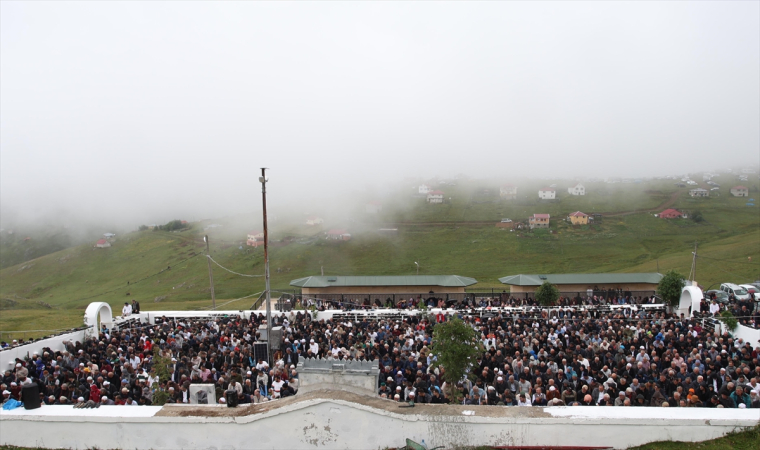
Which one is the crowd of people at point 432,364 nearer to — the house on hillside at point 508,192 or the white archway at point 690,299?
the white archway at point 690,299

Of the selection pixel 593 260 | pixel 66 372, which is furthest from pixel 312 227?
pixel 66 372

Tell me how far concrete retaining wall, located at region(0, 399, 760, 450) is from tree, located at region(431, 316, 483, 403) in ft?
7.58

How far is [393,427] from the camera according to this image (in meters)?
8.41

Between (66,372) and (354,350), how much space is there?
313 inches

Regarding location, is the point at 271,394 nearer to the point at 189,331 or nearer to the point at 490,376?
the point at 490,376

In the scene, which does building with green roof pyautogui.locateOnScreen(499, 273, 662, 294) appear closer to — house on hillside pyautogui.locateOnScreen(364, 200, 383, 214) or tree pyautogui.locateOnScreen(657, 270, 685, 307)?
tree pyautogui.locateOnScreen(657, 270, 685, 307)

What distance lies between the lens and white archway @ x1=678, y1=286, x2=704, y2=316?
21.4 m

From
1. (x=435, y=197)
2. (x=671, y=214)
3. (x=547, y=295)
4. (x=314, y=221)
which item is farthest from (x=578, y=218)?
(x=547, y=295)

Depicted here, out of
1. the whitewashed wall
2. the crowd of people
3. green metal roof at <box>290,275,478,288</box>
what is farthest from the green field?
the crowd of people

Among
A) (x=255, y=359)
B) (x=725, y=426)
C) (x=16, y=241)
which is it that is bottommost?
(x=16, y=241)

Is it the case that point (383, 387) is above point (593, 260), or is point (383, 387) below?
above

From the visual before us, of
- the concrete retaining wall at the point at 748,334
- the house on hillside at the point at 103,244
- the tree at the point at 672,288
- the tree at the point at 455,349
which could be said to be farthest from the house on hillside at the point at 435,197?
the tree at the point at 455,349

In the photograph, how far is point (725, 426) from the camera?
8211 mm

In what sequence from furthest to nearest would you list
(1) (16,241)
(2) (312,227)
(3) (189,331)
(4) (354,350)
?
(1) (16,241), (2) (312,227), (3) (189,331), (4) (354,350)
